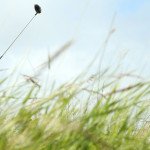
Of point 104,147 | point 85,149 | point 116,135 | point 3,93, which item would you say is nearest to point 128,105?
point 116,135

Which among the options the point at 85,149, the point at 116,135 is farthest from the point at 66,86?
the point at 116,135

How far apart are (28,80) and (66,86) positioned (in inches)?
13.1

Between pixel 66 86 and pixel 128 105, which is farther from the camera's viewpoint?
pixel 128 105

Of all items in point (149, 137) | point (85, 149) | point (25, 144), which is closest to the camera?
point (25, 144)

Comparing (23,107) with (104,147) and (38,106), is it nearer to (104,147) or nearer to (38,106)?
(38,106)

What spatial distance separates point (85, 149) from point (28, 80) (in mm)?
433

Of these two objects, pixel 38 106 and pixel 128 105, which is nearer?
pixel 38 106

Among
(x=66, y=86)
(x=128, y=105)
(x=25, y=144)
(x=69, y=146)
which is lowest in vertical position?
(x=25, y=144)

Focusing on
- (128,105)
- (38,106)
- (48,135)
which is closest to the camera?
(48,135)

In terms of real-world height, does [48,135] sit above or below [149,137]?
below

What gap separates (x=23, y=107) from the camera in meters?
1.73

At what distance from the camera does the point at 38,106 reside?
1.69m

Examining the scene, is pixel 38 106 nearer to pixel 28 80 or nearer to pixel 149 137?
pixel 28 80

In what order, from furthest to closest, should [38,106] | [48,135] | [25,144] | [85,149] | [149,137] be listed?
[149,137]
[85,149]
[38,106]
[48,135]
[25,144]
